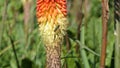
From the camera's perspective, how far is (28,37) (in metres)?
3.41

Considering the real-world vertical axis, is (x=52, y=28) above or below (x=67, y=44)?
above

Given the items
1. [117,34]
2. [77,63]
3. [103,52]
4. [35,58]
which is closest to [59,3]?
[103,52]

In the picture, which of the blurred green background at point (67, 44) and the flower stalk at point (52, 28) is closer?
the flower stalk at point (52, 28)

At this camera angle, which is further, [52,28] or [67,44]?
[67,44]

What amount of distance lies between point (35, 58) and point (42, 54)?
0.66ft

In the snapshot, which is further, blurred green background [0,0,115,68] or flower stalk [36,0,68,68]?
blurred green background [0,0,115,68]

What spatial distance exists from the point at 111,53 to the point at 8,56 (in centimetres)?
98

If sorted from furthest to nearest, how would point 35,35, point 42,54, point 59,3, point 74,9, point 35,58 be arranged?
point 74,9 → point 35,35 → point 42,54 → point 35,58 → point 59,3

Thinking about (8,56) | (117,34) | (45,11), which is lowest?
(8,56)

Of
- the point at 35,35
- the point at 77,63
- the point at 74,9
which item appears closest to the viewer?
the point at 77,63

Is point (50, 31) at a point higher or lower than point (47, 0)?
lower

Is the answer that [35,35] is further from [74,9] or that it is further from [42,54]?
[74,9]

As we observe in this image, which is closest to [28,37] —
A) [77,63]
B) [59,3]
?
[77,63]

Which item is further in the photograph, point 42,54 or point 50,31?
point 42,54
